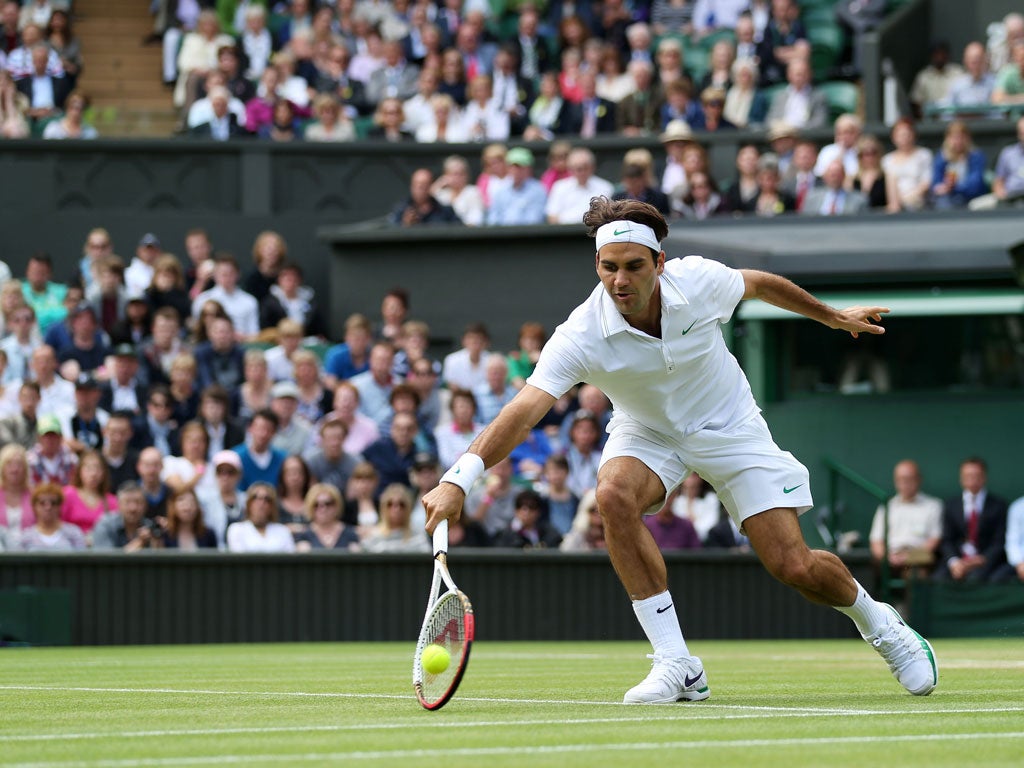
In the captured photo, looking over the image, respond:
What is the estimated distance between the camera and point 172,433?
16719mm

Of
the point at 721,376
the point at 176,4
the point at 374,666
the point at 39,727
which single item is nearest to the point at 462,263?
the point at 176,4

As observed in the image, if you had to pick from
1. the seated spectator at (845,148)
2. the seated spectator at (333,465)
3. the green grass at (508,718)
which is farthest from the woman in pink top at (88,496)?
the seated spectator at (845,148)

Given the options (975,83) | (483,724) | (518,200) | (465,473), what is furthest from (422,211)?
(483,724)

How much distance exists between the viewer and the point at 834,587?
24.2 feet

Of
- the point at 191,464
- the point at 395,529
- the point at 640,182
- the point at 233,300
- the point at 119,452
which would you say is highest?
the point at 640,182

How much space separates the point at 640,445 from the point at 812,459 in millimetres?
10940

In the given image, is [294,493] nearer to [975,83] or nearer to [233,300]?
[233,300]

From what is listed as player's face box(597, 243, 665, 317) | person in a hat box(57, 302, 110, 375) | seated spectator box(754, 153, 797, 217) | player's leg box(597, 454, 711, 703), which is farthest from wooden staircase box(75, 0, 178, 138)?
player's face box(597, 243, 665, 317)

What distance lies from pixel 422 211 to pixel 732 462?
13237 mm

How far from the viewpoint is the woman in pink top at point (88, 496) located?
15.6 meters

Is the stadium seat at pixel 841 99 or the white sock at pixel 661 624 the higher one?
the stadium seat at pixel 841 99

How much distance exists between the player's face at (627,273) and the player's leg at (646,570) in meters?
0.67

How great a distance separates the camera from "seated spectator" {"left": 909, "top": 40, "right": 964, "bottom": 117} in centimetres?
2234

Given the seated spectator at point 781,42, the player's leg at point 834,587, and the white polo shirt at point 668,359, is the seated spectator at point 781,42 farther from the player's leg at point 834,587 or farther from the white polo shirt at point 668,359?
the player's leg at point 834,587
